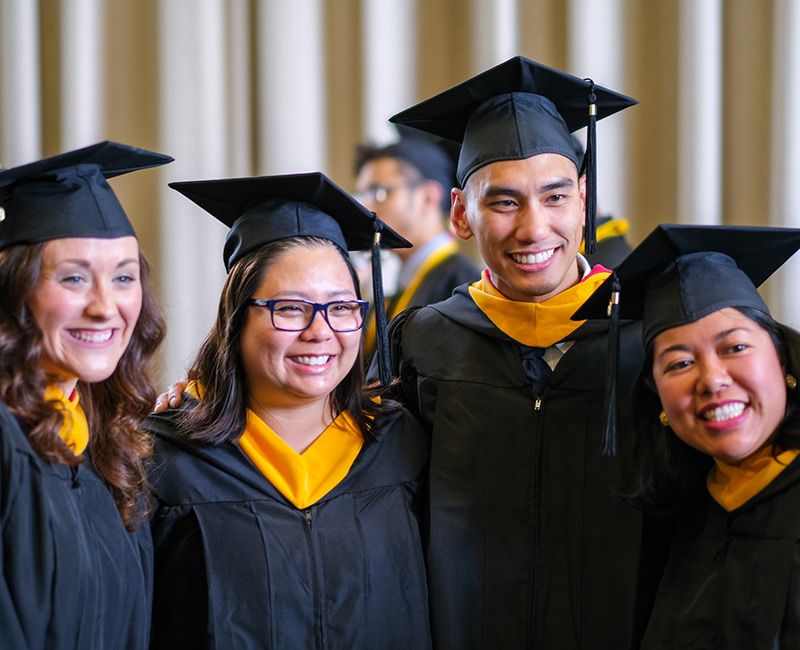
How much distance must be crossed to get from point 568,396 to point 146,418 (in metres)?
0.92

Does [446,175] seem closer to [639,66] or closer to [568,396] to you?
[639,66]

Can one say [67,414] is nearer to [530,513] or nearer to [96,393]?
[96,393]

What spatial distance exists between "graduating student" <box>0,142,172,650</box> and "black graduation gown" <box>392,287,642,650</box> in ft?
2.32

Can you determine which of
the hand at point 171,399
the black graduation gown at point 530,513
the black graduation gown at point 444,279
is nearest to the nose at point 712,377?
the black graduation gown at point 530,513

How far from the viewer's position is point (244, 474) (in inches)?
96.3

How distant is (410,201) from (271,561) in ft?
9.62

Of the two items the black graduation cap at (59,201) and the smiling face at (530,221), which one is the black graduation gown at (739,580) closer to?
the smiling face at (530,221)

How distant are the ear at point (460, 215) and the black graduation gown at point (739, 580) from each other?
89 cm

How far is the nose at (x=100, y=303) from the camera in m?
2.05

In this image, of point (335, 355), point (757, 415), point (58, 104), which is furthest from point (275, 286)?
point (58, 104)

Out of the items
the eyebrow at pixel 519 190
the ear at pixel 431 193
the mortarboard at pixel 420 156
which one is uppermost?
the mortarboard at pixel 420 156

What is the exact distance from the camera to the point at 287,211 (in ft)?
8.28

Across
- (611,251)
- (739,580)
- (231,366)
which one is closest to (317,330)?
(231,366)

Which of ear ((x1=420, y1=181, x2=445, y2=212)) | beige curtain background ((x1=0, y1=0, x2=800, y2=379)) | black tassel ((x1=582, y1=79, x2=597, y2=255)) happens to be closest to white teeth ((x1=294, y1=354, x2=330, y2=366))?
black tassel ((x1=582, y1=79, x2=597, y2=255))
